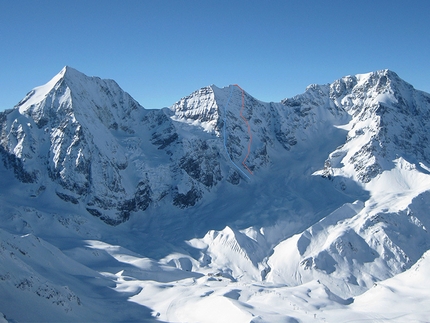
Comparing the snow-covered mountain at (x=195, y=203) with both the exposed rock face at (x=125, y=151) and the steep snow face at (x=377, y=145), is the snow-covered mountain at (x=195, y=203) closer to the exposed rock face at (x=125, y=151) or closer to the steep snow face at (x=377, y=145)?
the exposed rock face at (x=125, y=151)

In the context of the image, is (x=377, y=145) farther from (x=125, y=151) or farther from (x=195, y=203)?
(x=125, y=151)

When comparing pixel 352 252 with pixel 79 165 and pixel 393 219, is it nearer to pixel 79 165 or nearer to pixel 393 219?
pixel 393 219

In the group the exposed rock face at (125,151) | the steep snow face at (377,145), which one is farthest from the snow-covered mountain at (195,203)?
the steep snow face at (377,145)

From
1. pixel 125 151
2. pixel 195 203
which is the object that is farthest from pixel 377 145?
pixel 125 151

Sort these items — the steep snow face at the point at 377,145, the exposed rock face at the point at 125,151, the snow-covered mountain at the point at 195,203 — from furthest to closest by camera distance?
the steep snow face at the point at 377,145
the exposed rock face at the point at 125,151
the snow-covered mountain at the point at 195,203

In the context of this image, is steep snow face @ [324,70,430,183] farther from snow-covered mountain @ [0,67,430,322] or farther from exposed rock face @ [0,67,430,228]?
snow-covered mountain @ [0,67,430,322]

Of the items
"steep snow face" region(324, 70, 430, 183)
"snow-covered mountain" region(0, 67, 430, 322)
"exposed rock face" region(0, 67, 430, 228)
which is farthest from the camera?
"steep snow face" region(324, 70, 430, 183)

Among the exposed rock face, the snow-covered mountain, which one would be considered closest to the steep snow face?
the exposed rock face

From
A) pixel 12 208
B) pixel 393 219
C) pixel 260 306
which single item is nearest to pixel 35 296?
pixel 260 306
